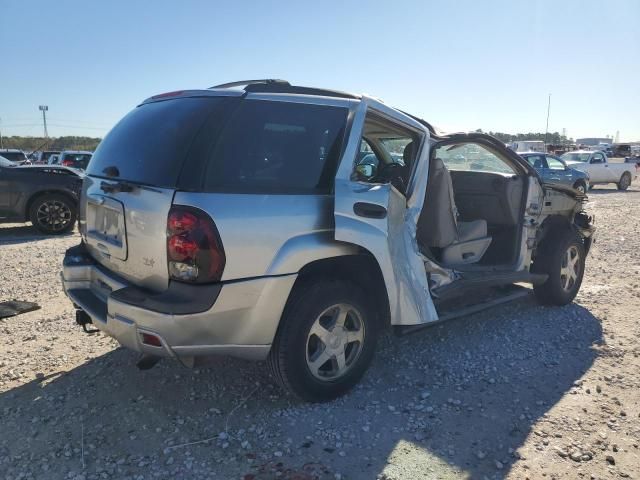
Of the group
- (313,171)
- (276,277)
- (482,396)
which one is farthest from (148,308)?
(482,396)

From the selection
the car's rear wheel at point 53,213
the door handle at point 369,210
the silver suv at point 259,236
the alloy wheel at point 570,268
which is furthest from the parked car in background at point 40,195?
the alloy wheel at point 570,268

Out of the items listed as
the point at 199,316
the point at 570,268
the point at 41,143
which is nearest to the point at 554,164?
the point at 570,268

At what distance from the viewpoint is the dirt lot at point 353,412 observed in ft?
8.93

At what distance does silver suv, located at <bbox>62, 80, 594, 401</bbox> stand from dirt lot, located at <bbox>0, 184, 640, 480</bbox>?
36cm

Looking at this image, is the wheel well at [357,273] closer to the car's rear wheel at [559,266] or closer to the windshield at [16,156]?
the car's rear wheel at [559,266]

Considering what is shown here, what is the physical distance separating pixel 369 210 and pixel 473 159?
2206mm

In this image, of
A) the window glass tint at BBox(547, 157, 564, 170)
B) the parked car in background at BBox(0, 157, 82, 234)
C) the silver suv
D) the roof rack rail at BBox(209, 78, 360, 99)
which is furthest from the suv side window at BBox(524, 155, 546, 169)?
the roof rack rail at BBox(209, 78, 360, 99)

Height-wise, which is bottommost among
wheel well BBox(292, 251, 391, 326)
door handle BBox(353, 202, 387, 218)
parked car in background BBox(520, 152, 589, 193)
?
wheel well BBox(292, 251, 391, 326)

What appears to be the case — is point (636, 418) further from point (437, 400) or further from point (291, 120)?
point (291, 120)

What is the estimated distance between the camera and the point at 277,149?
302 cm

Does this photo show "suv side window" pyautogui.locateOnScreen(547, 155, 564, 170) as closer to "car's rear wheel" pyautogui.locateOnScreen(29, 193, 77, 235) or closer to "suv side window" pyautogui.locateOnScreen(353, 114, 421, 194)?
"suv side window" pyautogui.locateOnScreen(353, 114, 421, 194)

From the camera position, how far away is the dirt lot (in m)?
2.72

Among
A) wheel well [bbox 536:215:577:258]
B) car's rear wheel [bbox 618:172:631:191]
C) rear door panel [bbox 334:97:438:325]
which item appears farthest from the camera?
car's rear wheel [bbox 618:172:631:191]

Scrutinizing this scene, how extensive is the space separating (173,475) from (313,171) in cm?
186
